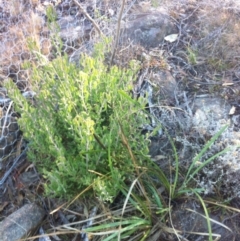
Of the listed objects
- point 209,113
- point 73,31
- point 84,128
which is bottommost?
point 209,113

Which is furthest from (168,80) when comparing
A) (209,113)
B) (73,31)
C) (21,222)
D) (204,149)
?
(21,222)

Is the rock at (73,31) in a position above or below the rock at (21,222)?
above

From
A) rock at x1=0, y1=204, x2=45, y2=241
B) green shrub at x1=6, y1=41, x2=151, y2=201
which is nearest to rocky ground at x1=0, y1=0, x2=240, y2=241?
rock at x1=0, y1=204, x2=45, y2=241

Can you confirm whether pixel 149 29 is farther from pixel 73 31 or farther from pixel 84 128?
pixel 84 128

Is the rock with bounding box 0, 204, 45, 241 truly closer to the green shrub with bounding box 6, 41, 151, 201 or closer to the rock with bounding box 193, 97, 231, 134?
the green shrub with bounding box 6, 41, 151, 201

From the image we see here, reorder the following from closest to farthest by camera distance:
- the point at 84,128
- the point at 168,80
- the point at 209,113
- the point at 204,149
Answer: the point at 84,128 < the point at 204,149 < the point at 209,113 < the point at 168,80

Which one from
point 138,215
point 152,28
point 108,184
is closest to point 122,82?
point 108,184

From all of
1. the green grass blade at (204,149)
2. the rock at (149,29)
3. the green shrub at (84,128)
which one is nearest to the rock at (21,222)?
the green shrub at (84,128)

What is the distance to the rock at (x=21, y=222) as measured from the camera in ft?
5.00

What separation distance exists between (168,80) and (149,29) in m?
0.43

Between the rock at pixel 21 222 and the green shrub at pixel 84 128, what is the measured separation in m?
0.16

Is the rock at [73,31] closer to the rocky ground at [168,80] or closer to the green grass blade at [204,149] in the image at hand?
the rocky ground at [168,80]

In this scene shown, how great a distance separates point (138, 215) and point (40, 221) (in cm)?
38

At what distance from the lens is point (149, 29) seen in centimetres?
229
